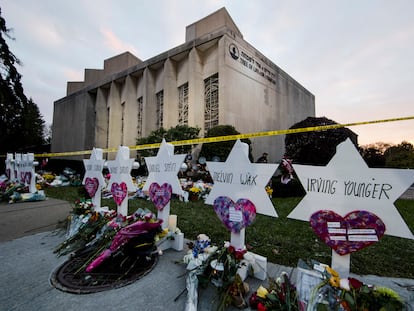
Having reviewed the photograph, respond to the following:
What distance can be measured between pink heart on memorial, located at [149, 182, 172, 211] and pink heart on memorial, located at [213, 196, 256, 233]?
871mm

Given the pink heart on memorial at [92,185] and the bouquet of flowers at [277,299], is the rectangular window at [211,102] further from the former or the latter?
the bouquet of flowers at [277,299]

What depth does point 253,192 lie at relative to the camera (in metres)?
1.99

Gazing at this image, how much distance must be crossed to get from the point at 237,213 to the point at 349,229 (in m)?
0.95

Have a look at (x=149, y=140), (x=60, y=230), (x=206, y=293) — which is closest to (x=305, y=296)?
(x=206, y=293)

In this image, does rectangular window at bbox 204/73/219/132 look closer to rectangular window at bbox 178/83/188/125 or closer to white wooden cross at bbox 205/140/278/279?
rectangular window at bbox 178/83/188/125

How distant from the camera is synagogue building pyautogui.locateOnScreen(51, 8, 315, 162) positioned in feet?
42.1

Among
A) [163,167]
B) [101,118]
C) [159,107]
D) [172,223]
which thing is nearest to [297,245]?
[172,223]

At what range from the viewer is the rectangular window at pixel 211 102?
13195 mm

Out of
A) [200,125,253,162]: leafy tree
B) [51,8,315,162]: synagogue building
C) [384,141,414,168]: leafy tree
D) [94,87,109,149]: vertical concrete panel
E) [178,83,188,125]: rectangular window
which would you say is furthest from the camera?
[94,87,109,149]: vertical concrete panel

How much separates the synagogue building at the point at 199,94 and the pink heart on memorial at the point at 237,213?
1023 centimetres

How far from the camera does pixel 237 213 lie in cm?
203

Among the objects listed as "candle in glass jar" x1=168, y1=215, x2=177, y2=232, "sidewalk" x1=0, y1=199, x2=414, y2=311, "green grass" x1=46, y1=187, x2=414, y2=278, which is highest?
"candle in glass jar" x1=168, y1=215, x2=177, y2=232

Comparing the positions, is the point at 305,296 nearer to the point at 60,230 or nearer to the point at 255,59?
the point at 60,230

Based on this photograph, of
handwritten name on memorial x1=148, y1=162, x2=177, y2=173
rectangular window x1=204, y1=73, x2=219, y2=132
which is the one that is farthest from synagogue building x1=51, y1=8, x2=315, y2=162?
handwritten name on memorial x1=148, y1=162, x2=177, y2=173
